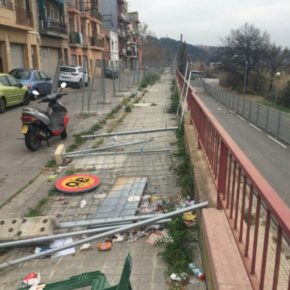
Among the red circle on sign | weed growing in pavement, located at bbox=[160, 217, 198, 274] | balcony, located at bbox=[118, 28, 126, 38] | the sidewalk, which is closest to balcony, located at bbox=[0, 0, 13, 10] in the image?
the sidewalk

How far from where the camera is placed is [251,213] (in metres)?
2.98

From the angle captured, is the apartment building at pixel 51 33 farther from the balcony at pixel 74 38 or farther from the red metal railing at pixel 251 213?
the red metal railing at pixel 251 213

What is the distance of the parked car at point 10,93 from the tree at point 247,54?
52201 millimetres

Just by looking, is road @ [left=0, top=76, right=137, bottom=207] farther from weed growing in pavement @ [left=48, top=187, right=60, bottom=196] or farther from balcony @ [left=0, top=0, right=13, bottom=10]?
balcony @ [left=0, top=0, right=13, bottom=10]

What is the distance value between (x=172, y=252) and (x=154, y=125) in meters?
9.40

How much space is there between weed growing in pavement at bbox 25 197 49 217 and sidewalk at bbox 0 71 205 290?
7 centimetres

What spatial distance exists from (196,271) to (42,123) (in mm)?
6249

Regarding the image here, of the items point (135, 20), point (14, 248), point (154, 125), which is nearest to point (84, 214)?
point (14, 248)

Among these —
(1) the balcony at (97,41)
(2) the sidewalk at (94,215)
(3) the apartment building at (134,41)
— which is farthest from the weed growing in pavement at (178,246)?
(3) the apartment building at (134,41)

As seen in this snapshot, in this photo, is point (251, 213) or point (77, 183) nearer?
point (251, 213)

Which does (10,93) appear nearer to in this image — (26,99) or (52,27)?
(26,99)

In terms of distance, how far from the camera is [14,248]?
437 centimetres

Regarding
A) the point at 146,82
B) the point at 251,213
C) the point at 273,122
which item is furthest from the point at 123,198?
Result: the point at 146,82

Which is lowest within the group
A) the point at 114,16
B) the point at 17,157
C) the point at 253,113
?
the point at 253,113
